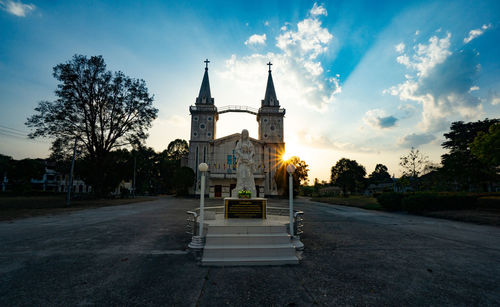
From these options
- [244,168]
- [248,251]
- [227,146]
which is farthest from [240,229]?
[227,146]

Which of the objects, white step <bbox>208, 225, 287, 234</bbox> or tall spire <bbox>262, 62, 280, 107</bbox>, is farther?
tall spire <bbox>262, 62, 280, 107</bbox>

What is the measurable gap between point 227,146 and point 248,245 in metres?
31.7

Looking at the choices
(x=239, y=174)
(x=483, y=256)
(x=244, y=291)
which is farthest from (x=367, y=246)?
(x=239, y=174)

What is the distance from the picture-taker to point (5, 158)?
44094 millimetres

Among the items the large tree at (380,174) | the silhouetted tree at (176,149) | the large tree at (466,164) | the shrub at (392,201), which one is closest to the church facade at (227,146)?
the shrub at (392,201)

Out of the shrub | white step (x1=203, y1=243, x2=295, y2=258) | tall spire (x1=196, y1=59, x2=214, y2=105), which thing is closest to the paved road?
white step (x1=203, y1=243, x2=295, y2=258)

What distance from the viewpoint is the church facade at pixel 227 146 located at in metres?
35.9

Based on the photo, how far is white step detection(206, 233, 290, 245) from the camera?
5.66 meters

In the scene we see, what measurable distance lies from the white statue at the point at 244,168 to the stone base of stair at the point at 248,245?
3184 millimetres

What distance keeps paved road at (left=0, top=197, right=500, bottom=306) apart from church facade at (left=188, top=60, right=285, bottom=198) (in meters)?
27.7

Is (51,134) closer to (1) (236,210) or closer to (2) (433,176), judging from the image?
(1) (236,210)

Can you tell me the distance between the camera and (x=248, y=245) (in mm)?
5668

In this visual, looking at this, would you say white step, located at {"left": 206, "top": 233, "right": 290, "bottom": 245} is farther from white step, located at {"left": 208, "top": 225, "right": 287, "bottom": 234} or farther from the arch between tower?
the arch between tower

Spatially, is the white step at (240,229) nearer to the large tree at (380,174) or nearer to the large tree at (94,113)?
the large tree at (94,113)
